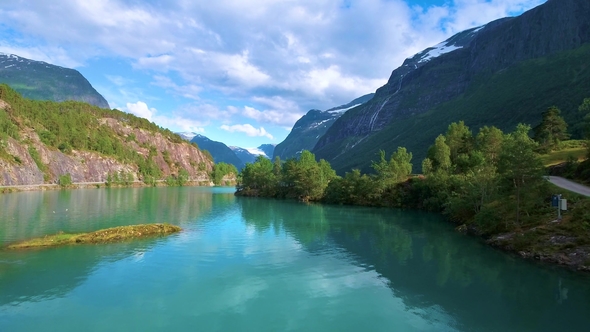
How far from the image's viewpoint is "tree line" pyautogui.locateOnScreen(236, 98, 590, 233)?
3778cm

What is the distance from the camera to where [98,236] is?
36750mm

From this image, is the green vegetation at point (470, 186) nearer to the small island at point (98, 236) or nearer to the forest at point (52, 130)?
the small island at point (98, 236)

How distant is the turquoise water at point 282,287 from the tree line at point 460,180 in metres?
6.50

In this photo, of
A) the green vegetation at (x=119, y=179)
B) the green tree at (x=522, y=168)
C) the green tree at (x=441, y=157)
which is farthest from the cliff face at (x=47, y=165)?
the green tree at (x=522, y=168)

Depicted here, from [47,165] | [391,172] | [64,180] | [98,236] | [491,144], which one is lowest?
[98,236]

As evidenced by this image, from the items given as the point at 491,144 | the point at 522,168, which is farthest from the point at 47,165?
the point at 522,168

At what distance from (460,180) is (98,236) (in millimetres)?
56469

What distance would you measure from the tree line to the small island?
3656 cm

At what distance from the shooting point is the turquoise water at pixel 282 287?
1888 centimetres

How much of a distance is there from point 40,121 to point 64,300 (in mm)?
181694

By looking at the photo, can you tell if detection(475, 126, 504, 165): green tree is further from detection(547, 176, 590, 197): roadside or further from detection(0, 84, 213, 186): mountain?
detection(0, 84, 213, 186): mountain

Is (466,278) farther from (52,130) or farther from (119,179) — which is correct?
(52,130)

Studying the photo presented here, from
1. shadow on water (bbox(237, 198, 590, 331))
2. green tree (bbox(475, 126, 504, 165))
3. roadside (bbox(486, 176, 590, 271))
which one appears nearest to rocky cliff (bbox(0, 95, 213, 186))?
shadow on water (bbox(237, 198, 590, 331))

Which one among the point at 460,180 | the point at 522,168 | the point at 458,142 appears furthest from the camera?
the point at 458,142
